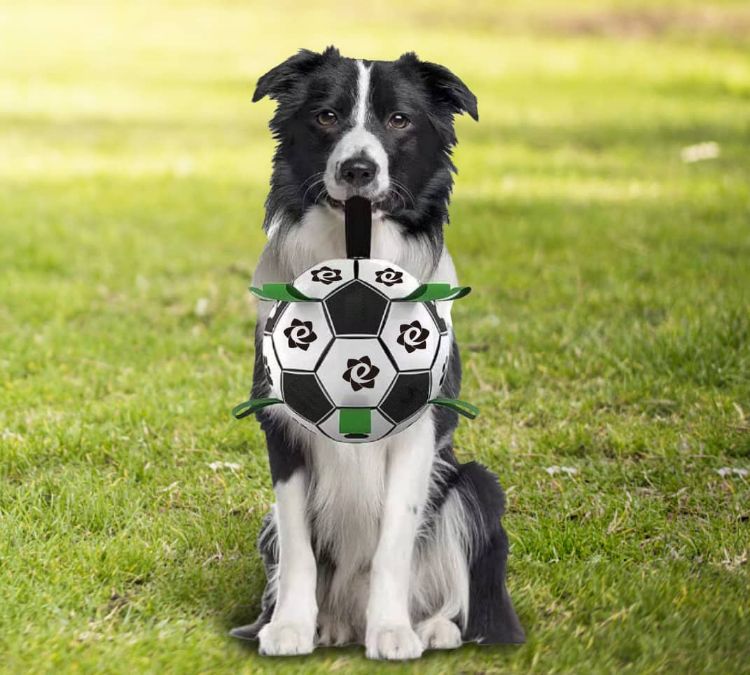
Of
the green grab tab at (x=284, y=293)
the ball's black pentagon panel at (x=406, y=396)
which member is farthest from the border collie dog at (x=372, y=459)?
the green grab tab at (x=284, y=293)

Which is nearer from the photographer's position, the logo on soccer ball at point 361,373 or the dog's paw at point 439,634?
the logo on soccer ball at point 361,373

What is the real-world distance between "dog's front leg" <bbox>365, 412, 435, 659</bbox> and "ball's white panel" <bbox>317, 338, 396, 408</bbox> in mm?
197

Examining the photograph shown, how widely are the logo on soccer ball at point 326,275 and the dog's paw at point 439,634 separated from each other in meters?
1.01

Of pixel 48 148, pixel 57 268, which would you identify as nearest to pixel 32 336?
pixel 57 268

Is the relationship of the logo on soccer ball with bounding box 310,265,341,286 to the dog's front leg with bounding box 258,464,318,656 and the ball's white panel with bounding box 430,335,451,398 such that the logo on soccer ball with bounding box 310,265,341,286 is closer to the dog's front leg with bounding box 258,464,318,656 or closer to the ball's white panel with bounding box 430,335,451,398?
the ball's white panel with bounding box 430,335,451,398

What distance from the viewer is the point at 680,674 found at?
3299 millimetres

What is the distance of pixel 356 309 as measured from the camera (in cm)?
324

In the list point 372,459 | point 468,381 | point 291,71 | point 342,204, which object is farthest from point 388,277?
point 468,381

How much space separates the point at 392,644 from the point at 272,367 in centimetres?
80

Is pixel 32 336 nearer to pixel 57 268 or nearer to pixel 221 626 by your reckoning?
pixel 57 268

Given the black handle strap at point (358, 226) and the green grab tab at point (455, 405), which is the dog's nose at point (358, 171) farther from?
the green grab tab at point (455, 405)

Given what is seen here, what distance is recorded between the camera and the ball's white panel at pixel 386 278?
326 cm

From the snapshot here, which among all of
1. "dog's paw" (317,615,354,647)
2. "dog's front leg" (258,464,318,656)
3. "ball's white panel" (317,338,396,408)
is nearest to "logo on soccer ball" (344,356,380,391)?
"ball's white panel" (317,338,396,408)

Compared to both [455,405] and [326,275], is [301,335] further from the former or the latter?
[455,405]
